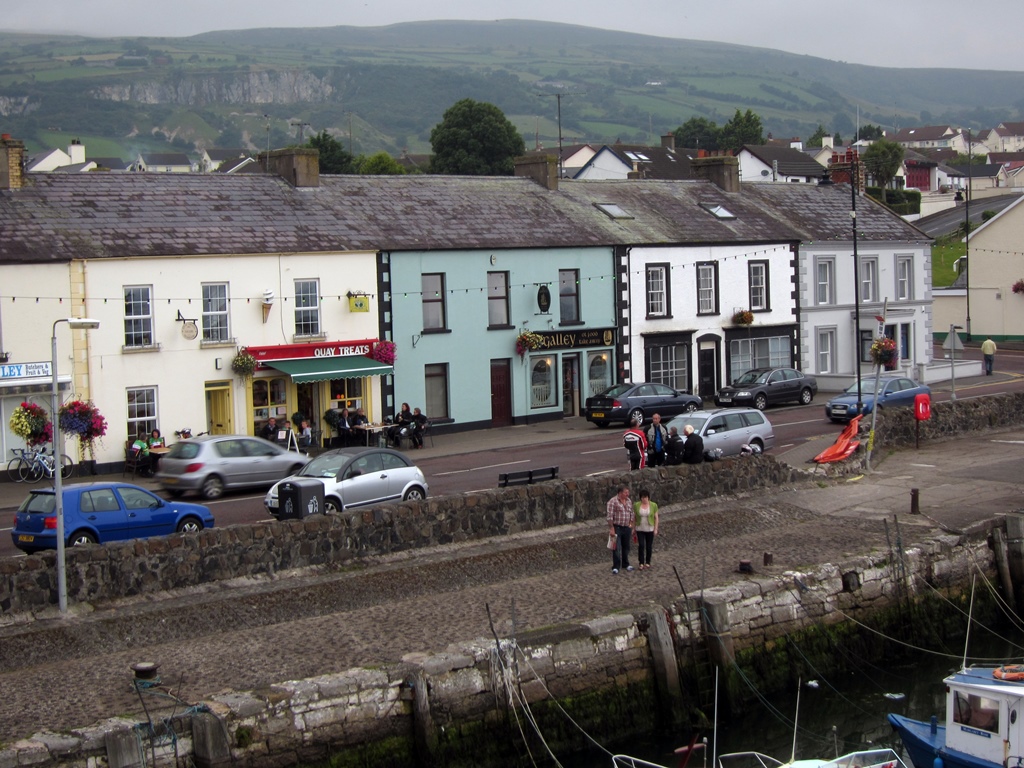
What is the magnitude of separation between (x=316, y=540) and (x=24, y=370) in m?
14.6

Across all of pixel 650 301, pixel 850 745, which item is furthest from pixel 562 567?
pixel 650 301

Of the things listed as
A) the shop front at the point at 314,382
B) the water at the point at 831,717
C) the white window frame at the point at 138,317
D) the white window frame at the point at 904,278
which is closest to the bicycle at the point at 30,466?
the white window frame at the point at 138,317

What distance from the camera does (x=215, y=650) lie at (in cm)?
1691

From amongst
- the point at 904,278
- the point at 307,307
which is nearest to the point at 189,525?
the point at 307,307

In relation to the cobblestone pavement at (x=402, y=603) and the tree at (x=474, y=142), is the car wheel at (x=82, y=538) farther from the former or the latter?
the tree at (x=474, y=142)

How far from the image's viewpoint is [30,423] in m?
29.8

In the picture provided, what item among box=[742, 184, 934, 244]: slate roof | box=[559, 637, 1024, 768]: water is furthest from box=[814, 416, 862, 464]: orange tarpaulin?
box=[742, 184, 934, 244]: slate roof

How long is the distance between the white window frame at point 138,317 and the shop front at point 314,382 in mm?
2998

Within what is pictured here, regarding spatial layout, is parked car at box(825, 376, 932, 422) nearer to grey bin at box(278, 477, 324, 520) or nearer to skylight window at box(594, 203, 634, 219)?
skylight window at box(594, 203, 634, 219)

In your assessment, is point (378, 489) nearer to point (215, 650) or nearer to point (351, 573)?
point (351, 573)

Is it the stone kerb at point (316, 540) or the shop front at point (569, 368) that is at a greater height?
the shop front at point (569, 368)

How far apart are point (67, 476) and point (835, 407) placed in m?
23.2

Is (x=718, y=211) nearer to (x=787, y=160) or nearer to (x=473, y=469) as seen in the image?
(x=473, y=469)

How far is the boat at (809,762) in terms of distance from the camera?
15133mm
